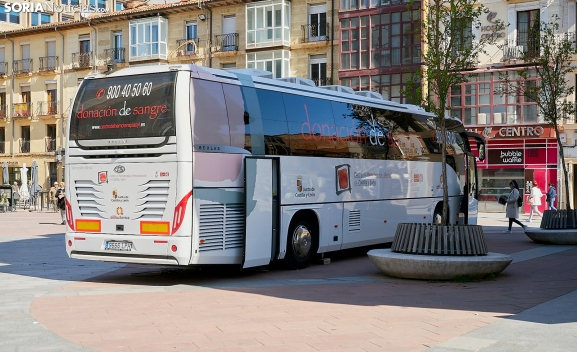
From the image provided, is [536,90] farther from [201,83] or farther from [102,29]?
[102,29]

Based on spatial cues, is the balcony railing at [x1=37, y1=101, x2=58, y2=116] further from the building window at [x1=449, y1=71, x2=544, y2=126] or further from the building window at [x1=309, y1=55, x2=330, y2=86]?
the building window at [x1=449, y1=71, x2=544, y2=126]

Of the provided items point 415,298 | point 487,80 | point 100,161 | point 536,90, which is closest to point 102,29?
point 487,80

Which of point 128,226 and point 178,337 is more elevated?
point 128,226

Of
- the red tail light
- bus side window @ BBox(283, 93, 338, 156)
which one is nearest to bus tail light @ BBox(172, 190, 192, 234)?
the red tail light

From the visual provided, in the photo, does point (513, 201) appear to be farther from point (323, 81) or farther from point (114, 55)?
point (114, 55)

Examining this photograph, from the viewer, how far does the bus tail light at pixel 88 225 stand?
483 inches

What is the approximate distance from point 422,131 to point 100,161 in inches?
350

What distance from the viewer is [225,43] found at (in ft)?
157

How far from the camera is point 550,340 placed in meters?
7.32

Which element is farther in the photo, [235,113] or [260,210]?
[260,210]

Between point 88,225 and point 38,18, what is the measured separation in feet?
196

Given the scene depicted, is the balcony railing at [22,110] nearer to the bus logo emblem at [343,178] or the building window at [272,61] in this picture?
the building window at [272,61]

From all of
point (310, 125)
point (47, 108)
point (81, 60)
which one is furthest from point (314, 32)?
point (310, 125)

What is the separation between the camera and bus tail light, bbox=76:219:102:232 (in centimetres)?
1227
